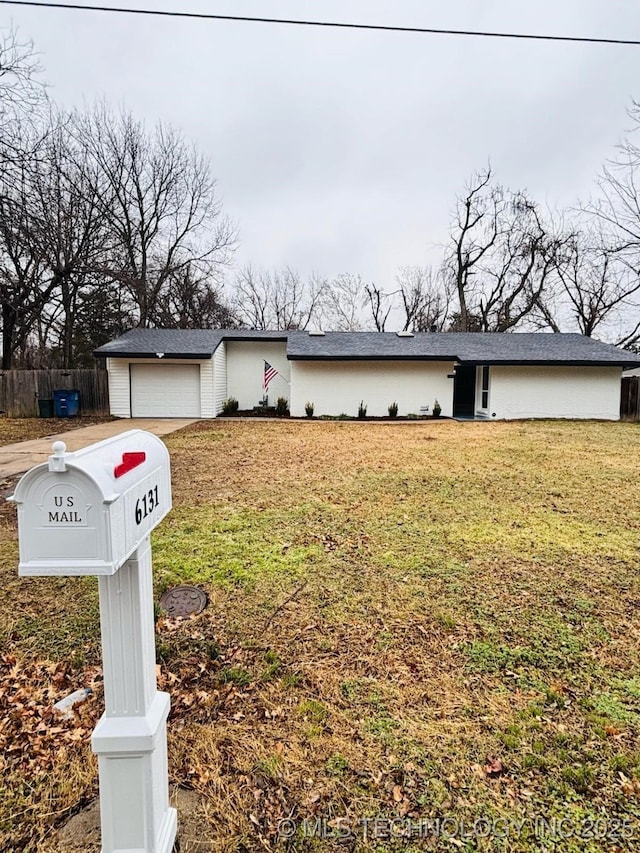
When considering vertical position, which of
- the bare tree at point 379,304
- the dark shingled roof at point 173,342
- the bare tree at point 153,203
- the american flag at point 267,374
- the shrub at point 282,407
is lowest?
the shrub at point 282,407

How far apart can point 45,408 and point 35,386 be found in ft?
3.10

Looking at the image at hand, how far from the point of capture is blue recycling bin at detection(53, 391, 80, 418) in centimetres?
1431

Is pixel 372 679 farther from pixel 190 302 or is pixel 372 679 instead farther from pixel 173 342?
pixel 190 302

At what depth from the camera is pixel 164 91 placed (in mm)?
12641

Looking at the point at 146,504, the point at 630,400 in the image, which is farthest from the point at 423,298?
the point at 146,504

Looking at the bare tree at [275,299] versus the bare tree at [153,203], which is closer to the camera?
the bare tree at [153,203]

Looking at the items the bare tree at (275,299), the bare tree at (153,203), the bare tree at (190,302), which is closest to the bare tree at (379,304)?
the bare tree at (275,299)

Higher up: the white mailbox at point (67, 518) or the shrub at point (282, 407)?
the white mailbox at point (67, 518)

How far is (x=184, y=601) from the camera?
3020 millimetres

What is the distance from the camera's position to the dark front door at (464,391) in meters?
17.7

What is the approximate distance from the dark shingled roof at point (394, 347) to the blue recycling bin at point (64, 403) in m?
1.70

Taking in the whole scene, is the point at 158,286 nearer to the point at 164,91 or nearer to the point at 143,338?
the point at 143,338

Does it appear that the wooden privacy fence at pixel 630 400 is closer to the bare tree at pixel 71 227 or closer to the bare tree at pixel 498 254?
the bare tree at pixel 498 254

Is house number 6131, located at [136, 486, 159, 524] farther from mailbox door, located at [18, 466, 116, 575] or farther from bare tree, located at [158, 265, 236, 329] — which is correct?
bare tree, located at [158, 265, 236, 329]
